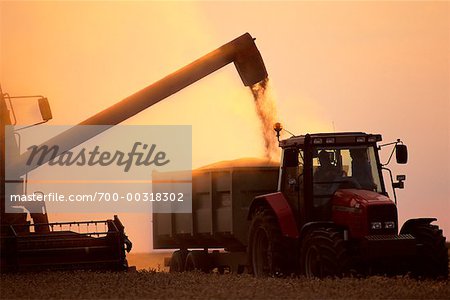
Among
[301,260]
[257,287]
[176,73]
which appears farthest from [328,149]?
[176,73]

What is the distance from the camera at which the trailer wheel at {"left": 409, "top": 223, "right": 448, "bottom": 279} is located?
14.0 metres

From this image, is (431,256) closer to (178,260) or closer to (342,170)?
(342,170)

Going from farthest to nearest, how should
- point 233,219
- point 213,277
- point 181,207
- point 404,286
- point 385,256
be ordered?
1. point 181,207
2. point 233,219
3. point 213,277
4. point 385,256
5. point 404,286

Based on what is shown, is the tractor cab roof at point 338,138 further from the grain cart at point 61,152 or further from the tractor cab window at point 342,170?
the grain cart at point 61,152

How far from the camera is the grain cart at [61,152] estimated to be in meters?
17.8

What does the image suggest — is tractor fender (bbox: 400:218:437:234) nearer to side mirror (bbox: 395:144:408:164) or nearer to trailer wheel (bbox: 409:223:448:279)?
trailer wheel (bbox: 409:223:448:279)

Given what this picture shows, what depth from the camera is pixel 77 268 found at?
17938 mm

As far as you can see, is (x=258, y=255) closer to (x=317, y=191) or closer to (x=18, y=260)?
(x=317, y=191)

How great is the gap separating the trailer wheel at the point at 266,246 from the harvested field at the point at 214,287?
0.48 metres

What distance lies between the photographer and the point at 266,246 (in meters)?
15.8

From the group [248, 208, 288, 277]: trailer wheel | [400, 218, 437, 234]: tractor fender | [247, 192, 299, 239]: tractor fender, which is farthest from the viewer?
[248, 208, 288, 277]: trailer wheel

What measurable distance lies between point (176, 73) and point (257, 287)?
1013cm

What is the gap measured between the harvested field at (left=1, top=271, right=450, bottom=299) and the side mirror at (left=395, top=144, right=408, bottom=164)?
5.87ft

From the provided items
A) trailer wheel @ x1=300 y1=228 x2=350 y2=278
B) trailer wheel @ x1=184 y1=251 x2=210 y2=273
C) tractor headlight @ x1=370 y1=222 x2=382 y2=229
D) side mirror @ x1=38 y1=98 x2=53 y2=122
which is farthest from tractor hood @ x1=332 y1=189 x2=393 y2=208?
side mirror @ x1=38 y1=98 x2=53 y2=122
